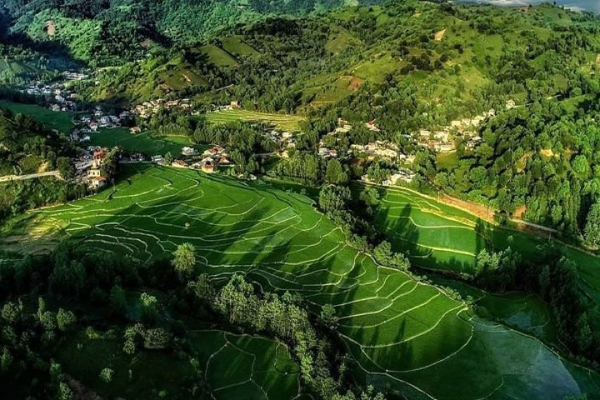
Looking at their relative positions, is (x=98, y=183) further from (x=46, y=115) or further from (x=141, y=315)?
(x=46, y=115)

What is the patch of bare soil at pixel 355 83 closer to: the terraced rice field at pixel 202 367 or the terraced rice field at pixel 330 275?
the terraced rice field at pixel 330 275

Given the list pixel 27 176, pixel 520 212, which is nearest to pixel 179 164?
pixel 27 176

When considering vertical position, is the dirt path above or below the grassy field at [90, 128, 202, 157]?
above

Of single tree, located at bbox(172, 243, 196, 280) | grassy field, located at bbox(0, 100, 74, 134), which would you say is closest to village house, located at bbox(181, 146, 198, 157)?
grassy field, located at bbox(0, 100, 74, 134)

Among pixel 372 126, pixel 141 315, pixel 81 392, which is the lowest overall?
pixel 81 392

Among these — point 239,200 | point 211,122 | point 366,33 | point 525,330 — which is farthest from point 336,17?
point 525,330

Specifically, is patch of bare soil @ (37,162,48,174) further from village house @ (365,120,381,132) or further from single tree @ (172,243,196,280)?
village house @ (365,120,381,132)

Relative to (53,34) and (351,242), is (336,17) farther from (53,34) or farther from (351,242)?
(351,242)
